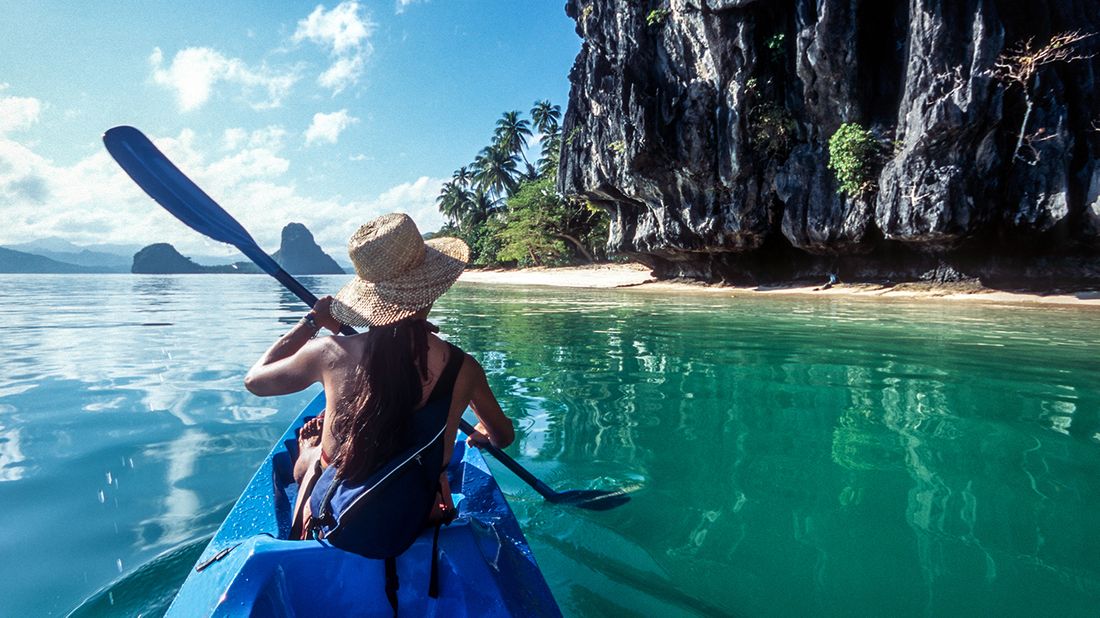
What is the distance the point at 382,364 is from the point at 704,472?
8.43 feet

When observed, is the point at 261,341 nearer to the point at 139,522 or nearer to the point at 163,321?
the point at 163,321

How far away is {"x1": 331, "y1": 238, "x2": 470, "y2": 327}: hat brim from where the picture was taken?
164cm

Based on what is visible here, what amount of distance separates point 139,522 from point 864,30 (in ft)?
72.6

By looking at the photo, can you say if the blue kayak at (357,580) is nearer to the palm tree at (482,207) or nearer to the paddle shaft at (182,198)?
the paddle shaft at (182,198)

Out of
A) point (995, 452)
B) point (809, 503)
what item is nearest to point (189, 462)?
point (809, 503)

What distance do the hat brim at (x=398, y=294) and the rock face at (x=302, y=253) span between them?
18969cm

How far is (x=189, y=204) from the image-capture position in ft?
9.36

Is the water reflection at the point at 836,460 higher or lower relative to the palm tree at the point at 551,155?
lower

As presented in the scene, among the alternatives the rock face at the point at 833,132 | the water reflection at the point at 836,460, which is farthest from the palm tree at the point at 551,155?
the water reflection at the point at 836,460

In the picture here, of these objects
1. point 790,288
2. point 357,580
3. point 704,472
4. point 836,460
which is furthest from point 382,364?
point 790,288

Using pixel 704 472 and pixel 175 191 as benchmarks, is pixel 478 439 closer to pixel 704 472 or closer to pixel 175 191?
pixel 704 472

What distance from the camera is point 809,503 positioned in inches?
116

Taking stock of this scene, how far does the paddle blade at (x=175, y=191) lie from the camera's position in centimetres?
268

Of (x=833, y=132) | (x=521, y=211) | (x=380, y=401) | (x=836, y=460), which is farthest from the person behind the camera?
(x=521, y=211)
